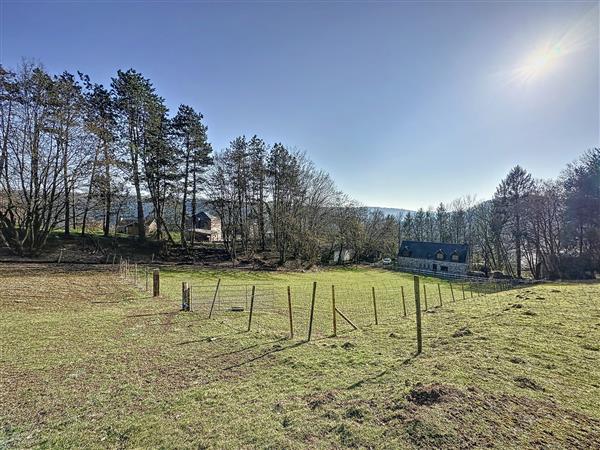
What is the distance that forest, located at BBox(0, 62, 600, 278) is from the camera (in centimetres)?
2317

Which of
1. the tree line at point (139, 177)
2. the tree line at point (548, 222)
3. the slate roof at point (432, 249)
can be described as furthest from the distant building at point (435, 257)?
the tree line at point (139, 177)

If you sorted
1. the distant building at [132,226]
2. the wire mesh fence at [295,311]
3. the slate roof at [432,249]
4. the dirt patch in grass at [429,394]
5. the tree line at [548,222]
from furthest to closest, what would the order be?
the slate roof at [432,249] < the distant building at [132,226] < the tree line at [548,222] < the wire mesh fence at [295,311] < the dirt patch in grass at [429,394]

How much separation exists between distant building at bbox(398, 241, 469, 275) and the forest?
4234 mm

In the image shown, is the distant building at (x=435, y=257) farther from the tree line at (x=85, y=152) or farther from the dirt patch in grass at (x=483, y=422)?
the dirt patch in grass at (x=483, y=422)

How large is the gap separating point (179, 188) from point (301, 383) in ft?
111

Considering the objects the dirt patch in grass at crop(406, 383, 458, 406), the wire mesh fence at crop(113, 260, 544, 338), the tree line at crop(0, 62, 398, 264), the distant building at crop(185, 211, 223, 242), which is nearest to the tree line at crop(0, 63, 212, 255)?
the tree line at crop(0, 62, 398, 264)

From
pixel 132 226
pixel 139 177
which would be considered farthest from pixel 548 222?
pixel 132 226

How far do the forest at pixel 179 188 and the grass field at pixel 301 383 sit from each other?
696 inches

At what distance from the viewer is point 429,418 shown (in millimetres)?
3654

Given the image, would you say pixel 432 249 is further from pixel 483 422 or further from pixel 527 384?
pixel 483 422

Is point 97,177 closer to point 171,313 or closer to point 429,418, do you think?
point 171,313

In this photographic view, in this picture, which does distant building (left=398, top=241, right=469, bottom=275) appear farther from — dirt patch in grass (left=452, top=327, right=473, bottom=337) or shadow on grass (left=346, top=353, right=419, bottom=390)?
shadow on grass (left=346, top=353, right=419, bottom=390)

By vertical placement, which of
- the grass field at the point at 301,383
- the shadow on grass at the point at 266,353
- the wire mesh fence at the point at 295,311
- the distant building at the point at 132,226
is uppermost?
the distant building at the point at 132,226

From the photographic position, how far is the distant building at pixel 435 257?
4916 cm
